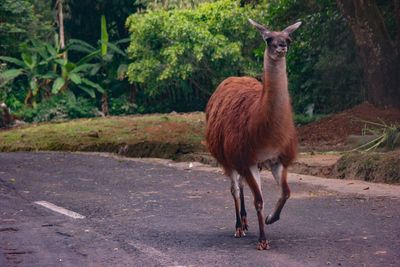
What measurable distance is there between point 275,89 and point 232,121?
0.87 metres

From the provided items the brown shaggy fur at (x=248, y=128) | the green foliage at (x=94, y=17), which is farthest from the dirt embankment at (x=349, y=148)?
the green foliage at (x=94, y=17)

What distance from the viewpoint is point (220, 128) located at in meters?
9.77

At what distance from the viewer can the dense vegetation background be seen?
2186cm

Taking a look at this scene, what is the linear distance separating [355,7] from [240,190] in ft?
30.3

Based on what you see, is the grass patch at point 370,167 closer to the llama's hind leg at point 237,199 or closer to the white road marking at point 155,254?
the llama's hind leg at point 237,199

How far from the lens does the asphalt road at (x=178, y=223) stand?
8375mm

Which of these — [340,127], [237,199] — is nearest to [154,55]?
[340,127]

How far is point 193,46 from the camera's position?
27.1 m

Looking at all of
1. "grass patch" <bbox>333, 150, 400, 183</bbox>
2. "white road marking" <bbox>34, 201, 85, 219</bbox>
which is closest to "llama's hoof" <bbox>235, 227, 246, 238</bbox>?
"white road marking" <bbox>34, 201, 85, 219</bbox>

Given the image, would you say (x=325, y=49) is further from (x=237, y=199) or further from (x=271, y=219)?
(x=271, y=219)

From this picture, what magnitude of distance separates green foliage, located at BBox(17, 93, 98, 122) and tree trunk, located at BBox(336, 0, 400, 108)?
40.8ft

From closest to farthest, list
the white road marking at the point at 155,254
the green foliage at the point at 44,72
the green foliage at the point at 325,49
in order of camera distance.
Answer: the white road marking at the point at 155,254 < the green foliage at the point at 325,49 < the green foliage at the point at 44,72

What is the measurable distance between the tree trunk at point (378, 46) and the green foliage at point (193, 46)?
8538mm

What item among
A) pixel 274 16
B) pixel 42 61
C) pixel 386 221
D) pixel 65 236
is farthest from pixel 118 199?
pixel 42 61
